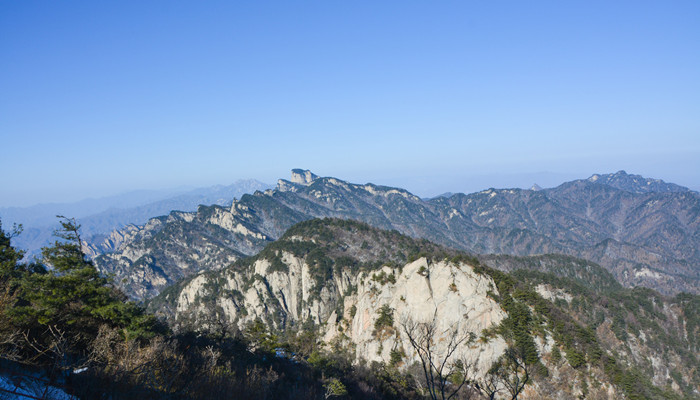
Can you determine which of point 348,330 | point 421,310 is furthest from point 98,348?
point 348,330

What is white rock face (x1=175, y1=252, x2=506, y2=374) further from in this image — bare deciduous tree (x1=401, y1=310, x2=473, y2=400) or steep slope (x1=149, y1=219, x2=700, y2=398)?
bare deciduous tree (x1=401, y1=310, x2=473, y2=400)

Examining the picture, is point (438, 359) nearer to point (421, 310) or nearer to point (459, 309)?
point (459, 309)

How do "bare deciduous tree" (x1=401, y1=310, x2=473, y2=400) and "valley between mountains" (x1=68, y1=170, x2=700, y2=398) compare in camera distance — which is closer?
"bare deciduous tree" (x1=401, y1=310, x2=473, y2=400)

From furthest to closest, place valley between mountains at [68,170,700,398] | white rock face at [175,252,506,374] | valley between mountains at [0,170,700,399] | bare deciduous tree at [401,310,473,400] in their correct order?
white rock face at [175,252,506,374] → valley between mountains at [68,170,700,398] → valley between mountains at [0,170,700,399] → bare deciduous tree at [401,310,473,400]

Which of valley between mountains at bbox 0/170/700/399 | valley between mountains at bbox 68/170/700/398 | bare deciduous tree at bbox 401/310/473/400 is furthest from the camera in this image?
valley between mountains at bbox 68/170/700/398

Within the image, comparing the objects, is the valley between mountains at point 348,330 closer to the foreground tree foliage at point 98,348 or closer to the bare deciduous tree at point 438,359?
the foreground tree foliage at point 98,348

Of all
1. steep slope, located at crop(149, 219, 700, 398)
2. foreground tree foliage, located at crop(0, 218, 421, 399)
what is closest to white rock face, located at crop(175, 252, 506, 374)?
steep slope, located at crop(149, 219, 700, 398)

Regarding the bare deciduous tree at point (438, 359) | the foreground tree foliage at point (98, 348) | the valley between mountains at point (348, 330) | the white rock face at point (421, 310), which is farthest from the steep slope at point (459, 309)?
the foreground tree foliage at point (98, 348)
